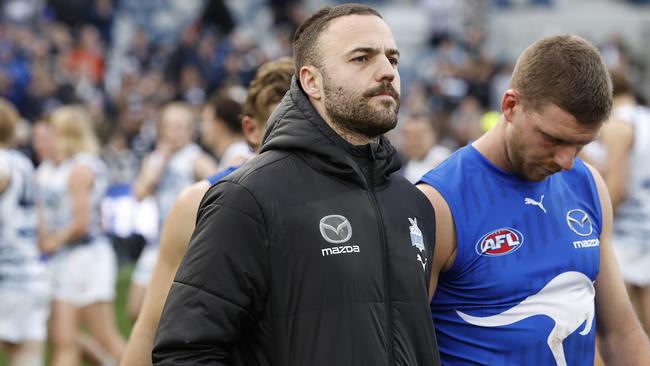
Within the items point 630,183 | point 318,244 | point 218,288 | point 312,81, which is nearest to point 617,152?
point 630,183

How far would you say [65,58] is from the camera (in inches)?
806

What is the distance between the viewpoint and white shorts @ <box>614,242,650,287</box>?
8914 mm

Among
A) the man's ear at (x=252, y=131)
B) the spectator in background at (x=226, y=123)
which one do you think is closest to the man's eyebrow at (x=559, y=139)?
the man's ear at (x=252, y=131)

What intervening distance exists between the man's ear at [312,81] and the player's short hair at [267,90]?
4.18 feet

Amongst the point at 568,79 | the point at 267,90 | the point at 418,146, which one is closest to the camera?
the point at 568,79

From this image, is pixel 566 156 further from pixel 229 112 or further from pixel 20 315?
pixel 20 315

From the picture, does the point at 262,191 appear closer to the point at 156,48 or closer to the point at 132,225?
the point at 132,225

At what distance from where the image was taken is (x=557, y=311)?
3.73m

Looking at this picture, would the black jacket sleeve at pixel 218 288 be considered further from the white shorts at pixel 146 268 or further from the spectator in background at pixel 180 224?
the white shorts at pixel 146 268

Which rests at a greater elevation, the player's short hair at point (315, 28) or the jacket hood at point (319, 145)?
the player's short hair at point (315, 28)

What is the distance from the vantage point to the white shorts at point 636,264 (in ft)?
29.2

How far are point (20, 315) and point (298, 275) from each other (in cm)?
538

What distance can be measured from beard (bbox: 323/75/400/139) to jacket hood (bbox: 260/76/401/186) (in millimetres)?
52

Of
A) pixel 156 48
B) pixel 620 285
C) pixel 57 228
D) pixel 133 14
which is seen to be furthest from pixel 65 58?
pixel 620 285
